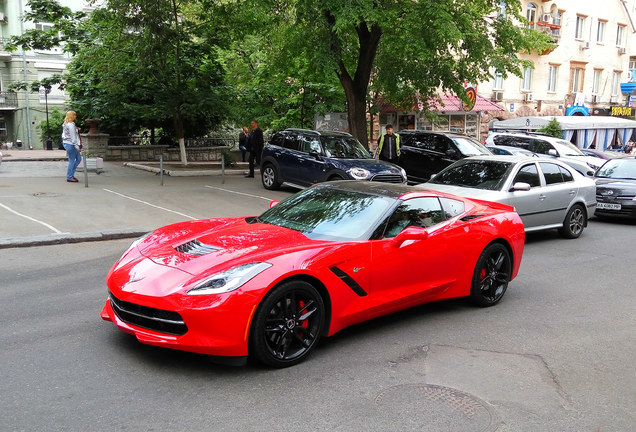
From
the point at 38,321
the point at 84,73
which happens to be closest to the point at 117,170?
the point at 84,73

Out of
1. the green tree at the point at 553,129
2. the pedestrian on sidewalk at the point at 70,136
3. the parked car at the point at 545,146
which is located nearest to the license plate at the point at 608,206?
the parked car at the point at 545,146

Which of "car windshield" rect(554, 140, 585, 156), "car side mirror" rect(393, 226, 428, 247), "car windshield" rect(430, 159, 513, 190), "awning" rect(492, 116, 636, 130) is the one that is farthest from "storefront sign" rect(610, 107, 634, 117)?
"car side mirror" rect(393, 226, 428, 247)

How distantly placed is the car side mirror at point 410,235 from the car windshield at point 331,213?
0.26m

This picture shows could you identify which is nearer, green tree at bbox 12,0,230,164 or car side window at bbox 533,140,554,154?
green tree at bbox 12,0,230,164

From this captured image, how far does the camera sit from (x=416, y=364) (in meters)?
4.77

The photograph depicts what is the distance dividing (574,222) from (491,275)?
563 cm

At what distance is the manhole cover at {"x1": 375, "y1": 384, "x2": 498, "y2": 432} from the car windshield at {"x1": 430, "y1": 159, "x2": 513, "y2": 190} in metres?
6.42

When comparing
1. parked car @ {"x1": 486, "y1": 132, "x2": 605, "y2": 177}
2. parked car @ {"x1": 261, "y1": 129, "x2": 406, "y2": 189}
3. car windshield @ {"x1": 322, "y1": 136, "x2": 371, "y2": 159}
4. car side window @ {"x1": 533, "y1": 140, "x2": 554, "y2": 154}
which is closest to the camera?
parked car @ {"x1": 261, "y1": 129, "x2": 406, "y2": 189}

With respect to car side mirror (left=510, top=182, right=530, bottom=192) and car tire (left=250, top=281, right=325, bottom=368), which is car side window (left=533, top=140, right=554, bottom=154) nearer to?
car side mirror (left=510, top=182, right=530, bottom=192)

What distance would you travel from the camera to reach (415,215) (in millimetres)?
5832

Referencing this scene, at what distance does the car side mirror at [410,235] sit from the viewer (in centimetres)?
524

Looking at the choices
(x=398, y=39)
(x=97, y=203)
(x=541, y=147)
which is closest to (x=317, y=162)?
(x=398, y=39)

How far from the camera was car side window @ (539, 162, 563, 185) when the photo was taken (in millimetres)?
10805

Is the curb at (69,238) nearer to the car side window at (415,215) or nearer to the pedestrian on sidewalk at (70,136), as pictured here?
the car side window at (415,215)
